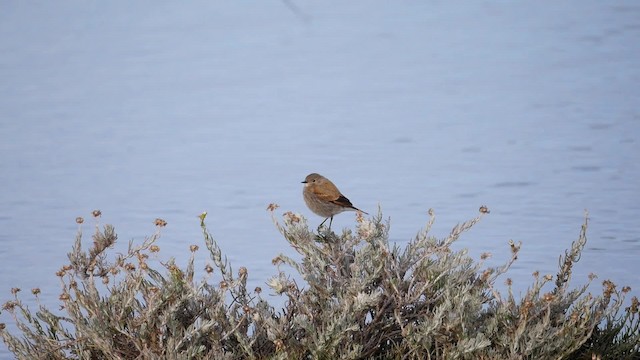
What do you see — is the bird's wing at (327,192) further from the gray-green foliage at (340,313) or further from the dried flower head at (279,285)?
the dried flower head at (279,285)

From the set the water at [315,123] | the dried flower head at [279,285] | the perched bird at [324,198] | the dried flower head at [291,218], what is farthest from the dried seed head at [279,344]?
the water at [315,123]

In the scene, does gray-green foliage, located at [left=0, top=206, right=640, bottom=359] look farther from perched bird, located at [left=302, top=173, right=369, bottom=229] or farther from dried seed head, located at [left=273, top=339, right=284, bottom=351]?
perched bird, located at [left=302, top=173, right=369, bottom=229]

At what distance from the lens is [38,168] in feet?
33.4

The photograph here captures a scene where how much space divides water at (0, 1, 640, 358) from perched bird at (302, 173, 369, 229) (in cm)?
164

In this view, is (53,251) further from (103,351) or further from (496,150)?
(496,150)

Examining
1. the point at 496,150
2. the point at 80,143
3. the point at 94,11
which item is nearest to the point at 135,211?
the point at 80,143

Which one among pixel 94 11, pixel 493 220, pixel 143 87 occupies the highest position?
pixel 94 11

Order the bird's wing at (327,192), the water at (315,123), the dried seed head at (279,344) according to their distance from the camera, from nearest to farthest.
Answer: the dried seed head at (279,344)
the bird's wing at (327,192)
the water at (315,123)

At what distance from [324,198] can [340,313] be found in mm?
1293

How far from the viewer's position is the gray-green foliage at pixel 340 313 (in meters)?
4.38

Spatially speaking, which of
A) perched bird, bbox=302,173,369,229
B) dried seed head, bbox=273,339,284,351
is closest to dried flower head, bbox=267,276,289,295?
dried seed head, bbox=273,339,284,351

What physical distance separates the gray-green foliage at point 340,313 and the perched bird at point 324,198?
2.72 feet

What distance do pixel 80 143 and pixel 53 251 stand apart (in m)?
3.17

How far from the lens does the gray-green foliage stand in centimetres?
438
